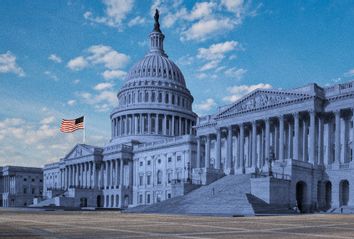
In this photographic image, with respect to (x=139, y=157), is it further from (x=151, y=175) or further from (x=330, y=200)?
(x=330, y=200)

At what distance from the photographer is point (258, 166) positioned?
306ft

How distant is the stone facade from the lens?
18901 cm

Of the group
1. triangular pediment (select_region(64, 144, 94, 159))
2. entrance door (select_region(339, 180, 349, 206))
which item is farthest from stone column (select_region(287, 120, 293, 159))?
triangular pediment (select_region(64, 144, 94, 159))

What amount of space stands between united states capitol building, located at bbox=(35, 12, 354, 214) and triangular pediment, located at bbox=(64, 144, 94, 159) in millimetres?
319

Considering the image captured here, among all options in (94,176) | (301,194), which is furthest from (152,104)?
(301,194)

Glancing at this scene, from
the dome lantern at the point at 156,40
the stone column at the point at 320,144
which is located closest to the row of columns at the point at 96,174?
the dome lantern at the point at 156,40

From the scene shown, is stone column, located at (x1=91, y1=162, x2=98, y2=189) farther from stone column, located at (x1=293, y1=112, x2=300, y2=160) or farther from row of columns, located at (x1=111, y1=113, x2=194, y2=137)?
stone column, located at (x1=293, y1=112, x2=300, y2=160)

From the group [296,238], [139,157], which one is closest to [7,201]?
[139,157]

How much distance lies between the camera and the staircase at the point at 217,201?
62.7m

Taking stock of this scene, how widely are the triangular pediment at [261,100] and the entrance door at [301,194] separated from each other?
1457 centimetres

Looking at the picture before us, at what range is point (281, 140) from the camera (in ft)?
283

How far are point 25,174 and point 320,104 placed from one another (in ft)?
473

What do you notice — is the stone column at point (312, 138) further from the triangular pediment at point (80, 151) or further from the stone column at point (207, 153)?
the triangular pediment at point (80, 151)

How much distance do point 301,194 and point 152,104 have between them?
85347mm
